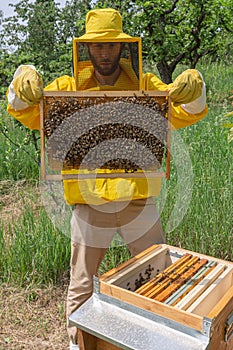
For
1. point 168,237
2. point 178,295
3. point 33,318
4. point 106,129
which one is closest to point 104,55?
point 106,129

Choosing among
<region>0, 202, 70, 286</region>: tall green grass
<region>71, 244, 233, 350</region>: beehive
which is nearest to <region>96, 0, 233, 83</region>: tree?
<region>0, 202, 70, 286</region>: tall green grass

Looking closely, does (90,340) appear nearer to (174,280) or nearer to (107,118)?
(174,280)

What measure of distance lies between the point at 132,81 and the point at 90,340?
4.20 ft

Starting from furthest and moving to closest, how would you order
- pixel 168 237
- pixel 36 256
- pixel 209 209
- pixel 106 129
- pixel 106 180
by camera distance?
pixel 168 237 < pixel 209 209 < pixel 36 256 < pixel 106 180 < pixel 106 129

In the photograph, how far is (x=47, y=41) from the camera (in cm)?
1298

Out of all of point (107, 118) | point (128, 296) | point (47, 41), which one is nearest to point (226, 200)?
point (107, 118)

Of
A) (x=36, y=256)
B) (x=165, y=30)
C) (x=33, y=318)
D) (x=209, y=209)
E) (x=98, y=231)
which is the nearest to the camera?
(x=98, y=231)

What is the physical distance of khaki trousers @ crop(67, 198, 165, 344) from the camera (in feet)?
7.53

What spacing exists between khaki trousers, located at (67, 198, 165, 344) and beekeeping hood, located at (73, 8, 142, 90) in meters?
0.67

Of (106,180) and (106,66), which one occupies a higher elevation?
(106,66)

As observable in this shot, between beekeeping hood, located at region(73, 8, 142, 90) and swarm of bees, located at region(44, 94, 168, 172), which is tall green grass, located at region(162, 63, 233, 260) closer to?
swarm of bees, located at region(44, 94, 168, 172)

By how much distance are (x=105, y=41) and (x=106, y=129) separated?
1.44ft

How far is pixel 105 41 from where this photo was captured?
2.04 meters

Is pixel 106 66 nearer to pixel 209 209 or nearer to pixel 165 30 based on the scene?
pixel 209 209
